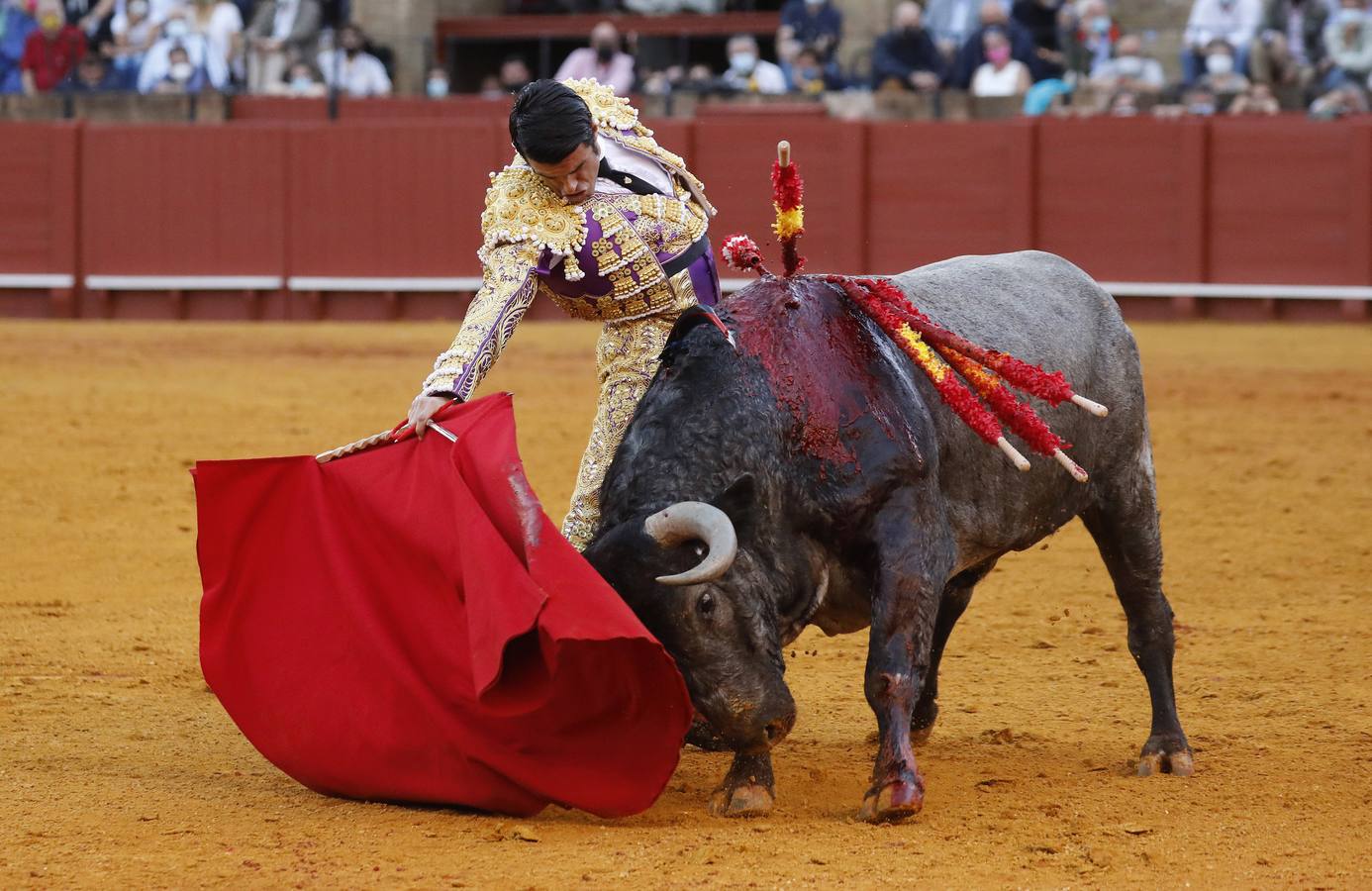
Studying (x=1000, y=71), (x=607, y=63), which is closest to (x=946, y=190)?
(x=1000, y=71)

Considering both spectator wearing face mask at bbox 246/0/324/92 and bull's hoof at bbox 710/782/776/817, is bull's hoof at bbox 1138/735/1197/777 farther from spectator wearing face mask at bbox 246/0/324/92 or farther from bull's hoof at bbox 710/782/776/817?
spectator wearing face mask at bbox 246/0/324/92

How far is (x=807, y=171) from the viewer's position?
12797 millimetres

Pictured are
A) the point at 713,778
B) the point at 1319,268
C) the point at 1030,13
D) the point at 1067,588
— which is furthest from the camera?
the point at 1030,13

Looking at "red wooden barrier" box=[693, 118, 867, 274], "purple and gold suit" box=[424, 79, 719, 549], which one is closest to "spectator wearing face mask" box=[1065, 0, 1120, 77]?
"red wooden barrier" box=[693, 118, 867, 274]

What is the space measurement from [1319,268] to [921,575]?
31.9 ft

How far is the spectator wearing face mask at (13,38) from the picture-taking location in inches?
588

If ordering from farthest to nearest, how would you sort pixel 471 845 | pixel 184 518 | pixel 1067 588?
pixel 184 518 → pixel 1067 588 → pixel 471 845

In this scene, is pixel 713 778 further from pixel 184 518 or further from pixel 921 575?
pixel 184 518

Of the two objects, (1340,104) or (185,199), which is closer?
(1340,104)

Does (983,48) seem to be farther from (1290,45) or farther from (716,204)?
(716,204)

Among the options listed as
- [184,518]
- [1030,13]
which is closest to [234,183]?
[1030,13]

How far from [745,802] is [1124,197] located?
9853 mm

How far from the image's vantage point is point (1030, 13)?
13.3 metres

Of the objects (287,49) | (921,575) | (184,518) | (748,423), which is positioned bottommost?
(184,518)
